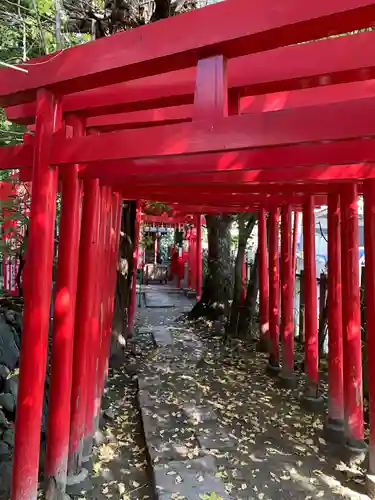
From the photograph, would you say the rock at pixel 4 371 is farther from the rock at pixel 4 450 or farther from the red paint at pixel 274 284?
the red paint at pixel 274 284

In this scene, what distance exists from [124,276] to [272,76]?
617 centimetres

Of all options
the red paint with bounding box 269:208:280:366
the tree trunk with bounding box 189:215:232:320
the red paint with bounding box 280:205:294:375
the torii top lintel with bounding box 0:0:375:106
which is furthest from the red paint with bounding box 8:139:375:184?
the tree trunk with bounding box 189:215:232:320

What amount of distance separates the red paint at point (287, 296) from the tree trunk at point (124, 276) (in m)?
2.97

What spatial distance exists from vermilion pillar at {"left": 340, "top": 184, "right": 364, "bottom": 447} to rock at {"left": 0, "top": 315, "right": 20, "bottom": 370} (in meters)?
3.63

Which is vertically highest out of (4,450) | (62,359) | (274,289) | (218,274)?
(218,274)

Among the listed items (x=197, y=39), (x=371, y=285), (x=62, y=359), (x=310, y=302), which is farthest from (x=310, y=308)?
(x=197, y=39)

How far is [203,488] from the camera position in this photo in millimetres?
3539

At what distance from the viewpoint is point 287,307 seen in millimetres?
6324

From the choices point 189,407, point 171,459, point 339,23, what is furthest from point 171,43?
point 189,407

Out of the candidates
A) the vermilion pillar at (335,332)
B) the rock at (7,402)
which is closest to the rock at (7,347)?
the rock at (7,402)

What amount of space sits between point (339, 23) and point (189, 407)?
478cm

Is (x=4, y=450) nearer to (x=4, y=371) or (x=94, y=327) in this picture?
(x=4, y=371)

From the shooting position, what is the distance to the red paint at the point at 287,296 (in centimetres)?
626

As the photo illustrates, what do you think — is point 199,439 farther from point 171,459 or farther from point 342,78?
point 342,78
